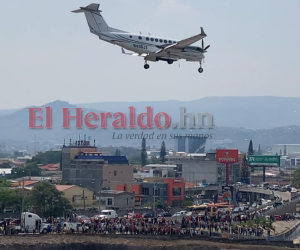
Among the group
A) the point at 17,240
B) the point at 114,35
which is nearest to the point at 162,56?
the point at 114,35

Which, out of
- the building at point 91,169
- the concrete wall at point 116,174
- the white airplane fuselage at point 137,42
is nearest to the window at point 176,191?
the building at point 91,169

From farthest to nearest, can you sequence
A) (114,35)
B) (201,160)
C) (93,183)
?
(201,160)
(93,183)
(114,35)

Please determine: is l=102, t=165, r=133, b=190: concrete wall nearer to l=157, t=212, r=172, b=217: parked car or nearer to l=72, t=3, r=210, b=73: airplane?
l=157, t=212, r=172, b=217: parked car

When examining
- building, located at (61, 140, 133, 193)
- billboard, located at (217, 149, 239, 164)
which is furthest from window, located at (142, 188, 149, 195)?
billboard, located at (217, 149, 239, 164)

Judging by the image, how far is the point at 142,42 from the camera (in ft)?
218

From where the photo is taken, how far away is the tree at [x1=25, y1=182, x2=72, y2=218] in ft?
254

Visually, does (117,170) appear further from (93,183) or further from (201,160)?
(201,160)

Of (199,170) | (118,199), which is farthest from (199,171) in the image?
(118,199)

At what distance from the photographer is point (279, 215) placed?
8250 cm

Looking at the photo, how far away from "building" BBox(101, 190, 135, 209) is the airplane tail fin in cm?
2897

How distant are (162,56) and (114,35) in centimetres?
439

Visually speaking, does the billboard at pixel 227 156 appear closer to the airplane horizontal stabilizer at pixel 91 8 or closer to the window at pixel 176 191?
the window at pixel 176 191

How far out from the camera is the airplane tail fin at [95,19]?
67081 millimetres

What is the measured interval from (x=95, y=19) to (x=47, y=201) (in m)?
20.4
